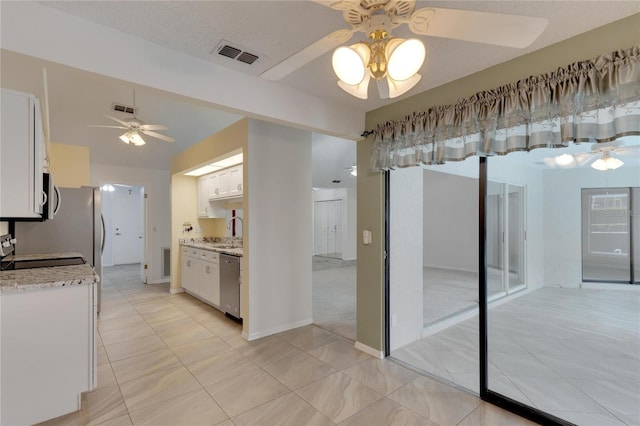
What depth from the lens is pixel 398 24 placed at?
1.26m

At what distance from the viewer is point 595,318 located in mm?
2885

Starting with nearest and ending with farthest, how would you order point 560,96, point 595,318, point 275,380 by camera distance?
point 560,96 < point 275,380 < point 595,318

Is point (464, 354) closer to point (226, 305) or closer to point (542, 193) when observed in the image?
point (542, 193)

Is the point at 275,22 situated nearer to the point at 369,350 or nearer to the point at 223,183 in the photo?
the point at 369,350

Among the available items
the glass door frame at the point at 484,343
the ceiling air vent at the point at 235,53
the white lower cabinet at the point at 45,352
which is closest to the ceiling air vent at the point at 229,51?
the ceiling air vent at the point at 235,53

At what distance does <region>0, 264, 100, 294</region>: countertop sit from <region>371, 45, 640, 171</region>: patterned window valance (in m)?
2.70

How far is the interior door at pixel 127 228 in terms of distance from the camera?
8.95 metres

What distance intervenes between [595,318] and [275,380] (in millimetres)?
3088

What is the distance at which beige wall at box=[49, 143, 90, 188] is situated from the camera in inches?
177

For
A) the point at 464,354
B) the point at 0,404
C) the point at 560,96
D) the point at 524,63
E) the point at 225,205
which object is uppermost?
the point at 524,63

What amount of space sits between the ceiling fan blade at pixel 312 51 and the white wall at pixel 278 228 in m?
1.96

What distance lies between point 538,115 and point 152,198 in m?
6.76

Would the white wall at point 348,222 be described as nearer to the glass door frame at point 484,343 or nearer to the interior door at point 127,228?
the interior door at point 127,228

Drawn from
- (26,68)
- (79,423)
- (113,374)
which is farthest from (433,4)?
(113,374)
